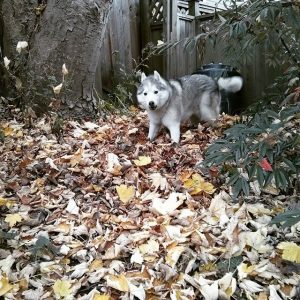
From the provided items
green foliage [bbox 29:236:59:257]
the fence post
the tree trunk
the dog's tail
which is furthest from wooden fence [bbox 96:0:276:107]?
green foliage [bbox 29:236:59:257]

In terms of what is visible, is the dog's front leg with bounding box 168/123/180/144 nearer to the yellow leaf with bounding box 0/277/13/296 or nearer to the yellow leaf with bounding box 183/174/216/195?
the yellow leaf with bounding box 183/174/216/195

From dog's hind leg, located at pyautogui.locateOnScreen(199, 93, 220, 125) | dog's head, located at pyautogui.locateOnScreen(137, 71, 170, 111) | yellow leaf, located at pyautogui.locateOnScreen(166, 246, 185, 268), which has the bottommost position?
yellow leaf, located at pyautogui.locateOnScreen(166, 246, 185, 268)

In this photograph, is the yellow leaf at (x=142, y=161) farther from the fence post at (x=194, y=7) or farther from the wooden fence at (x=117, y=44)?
the fence post at (x=194, y=7)

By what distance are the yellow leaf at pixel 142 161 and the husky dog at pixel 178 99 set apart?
0.61 meters

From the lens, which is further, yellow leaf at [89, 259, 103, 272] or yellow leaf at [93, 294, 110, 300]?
yellow leaf at [89, 259, 103, 272]

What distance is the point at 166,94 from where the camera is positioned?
12.2 feet

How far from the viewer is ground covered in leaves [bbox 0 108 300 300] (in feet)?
6.40

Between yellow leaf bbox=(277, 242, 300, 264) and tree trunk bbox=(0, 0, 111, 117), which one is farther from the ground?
tree trunk bbox=(0, 0, 111, 117)

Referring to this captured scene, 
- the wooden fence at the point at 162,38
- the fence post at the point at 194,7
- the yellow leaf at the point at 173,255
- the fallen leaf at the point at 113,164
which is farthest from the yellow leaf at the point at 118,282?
the fence post at the point at 194,7

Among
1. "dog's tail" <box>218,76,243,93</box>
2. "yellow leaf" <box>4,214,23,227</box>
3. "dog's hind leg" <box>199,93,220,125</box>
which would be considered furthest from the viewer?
"dog's tail" <box>218,76,243,93</box>

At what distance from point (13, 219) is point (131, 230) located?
69 cm

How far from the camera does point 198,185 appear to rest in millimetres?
2705

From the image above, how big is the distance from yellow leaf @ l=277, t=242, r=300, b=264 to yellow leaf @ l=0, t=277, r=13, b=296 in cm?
132

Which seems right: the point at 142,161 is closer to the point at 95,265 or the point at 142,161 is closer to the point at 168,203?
the point at 168,203
